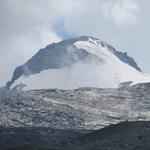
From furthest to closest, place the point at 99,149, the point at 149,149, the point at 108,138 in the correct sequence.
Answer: the point at 108,138, the point at 99,149, the point at 149,149

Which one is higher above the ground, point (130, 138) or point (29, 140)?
point (29, 140)

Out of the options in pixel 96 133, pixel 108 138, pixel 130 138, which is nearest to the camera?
pixel 130 138

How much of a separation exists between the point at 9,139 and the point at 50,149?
74891mm

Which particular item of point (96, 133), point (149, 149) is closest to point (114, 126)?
point (96, 133)

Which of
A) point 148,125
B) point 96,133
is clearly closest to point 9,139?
point 96,133

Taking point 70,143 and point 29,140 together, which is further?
point 29,140

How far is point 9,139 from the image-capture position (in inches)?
6781

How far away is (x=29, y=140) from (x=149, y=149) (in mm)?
83349

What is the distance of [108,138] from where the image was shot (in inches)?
4156

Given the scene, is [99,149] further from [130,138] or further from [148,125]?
[148,125]

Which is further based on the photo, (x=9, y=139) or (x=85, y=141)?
(x=9, y=139)

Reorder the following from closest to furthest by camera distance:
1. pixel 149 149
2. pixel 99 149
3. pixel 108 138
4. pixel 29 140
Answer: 1. pixel 149 149
2. pixel 99 149
3. pixel 108 138
4. pixel 29 140

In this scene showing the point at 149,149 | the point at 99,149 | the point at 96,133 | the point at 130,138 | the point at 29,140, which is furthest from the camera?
the point at 29,140

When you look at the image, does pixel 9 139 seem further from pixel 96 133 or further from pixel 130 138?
pixel 130 138
